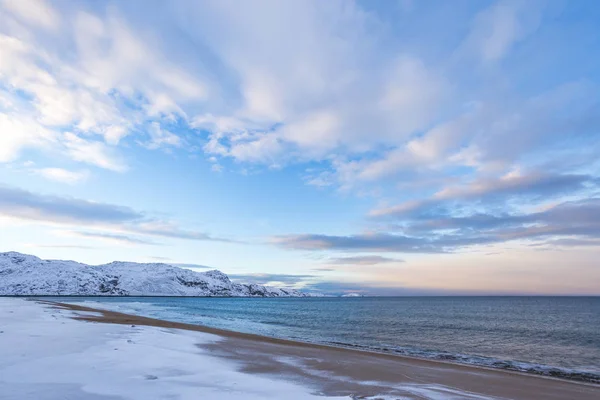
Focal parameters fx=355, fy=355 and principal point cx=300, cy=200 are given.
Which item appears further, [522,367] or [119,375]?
[522,367]

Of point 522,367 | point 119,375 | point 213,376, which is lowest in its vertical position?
point 522,367

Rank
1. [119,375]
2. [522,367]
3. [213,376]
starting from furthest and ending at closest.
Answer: [522,367] → [213,376] → [119,375]

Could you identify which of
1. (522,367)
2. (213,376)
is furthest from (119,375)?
(522,367)

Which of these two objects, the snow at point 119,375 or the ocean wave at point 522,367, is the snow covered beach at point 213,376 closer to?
the snow at point 119,375

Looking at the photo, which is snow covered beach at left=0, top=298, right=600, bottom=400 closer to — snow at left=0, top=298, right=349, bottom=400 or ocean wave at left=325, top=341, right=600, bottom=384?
snow at left=0, top=298, right=349, bottom=400

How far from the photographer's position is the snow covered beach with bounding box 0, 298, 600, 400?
9922mm

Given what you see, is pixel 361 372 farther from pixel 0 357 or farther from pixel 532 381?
pixel 0 357

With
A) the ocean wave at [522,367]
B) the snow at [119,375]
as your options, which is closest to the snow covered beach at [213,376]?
the snow at [119,375]

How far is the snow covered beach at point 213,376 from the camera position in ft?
32.6

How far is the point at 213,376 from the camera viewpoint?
1244 cm

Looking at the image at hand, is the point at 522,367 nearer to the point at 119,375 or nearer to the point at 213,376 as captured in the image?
the point at 213,376

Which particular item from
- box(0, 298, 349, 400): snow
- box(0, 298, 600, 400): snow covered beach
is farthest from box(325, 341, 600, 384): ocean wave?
box(0, 298, 349, 400): snow

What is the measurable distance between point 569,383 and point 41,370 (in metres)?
22.5

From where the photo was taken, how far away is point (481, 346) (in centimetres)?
3397
